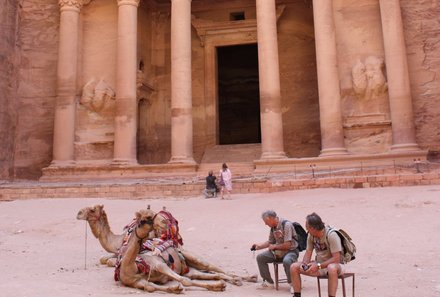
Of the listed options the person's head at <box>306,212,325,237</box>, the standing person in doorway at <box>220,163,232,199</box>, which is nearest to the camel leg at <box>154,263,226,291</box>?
the person's head at <box>306,212,325,237</box>

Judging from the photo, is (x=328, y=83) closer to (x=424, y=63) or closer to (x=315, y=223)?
(x=424, y=63)

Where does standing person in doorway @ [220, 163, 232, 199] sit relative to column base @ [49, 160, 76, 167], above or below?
below

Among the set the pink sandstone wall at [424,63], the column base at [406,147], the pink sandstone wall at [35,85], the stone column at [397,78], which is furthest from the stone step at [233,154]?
the pink sandstone wall at [35,85]

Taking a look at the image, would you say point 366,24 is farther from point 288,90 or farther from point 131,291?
point 131,291

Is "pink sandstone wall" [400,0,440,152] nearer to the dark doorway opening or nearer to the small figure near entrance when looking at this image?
the small figure near entrance

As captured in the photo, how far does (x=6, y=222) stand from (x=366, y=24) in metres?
15.6

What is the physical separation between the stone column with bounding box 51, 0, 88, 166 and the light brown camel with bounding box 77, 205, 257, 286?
13002 mm

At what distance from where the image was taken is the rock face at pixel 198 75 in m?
18.4

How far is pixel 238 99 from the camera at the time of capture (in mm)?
30344

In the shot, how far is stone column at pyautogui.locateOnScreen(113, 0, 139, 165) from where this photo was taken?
1908cm

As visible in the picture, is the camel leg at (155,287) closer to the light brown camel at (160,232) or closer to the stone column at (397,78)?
the light brown camel at (160,232)

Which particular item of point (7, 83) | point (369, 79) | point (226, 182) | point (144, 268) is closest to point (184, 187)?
point (226, 182)

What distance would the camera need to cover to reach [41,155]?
2133cm

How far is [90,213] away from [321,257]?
3.87m
